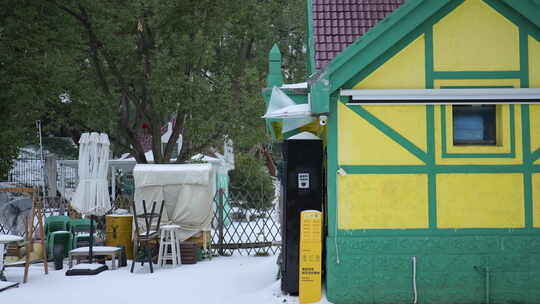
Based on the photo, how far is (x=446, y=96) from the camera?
7.16 metres

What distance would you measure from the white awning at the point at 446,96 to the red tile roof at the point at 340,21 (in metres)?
0.83

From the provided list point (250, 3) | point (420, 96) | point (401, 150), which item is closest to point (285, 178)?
point (401, 150)

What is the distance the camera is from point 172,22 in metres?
16.0

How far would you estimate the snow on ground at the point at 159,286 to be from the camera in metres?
8.06

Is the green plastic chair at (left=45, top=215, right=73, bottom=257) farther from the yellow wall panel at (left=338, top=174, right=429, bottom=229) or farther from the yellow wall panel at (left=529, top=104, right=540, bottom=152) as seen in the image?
the yellow wall panel at (left=529, top=104, right=540, bottom=152)

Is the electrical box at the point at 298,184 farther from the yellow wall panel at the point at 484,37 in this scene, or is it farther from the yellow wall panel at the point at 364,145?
the yellow wall panel at the point at 484,37

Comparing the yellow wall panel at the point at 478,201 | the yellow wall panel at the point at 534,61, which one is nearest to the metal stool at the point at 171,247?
the yellow wall panel at the point at 478,201

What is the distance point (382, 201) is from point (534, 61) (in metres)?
2.56

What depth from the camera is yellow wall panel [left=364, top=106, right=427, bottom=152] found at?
284 inches

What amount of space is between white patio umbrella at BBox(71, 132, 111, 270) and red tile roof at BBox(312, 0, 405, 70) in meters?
5.16

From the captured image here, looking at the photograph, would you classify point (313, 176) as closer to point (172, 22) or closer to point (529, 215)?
point (529, 215)

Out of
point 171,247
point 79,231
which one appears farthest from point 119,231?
point 171,247

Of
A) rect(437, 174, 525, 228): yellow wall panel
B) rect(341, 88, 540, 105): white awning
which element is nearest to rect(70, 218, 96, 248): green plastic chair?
rect(341, 88, 540, 105): white awning

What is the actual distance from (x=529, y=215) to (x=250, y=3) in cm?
1186
